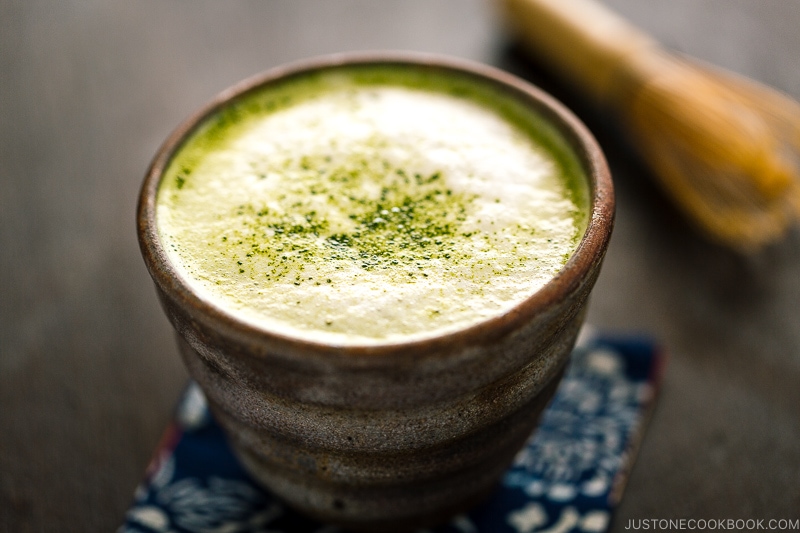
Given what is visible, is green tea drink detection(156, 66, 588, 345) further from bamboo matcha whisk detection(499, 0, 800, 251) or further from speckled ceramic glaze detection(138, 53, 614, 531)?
bamboo matcha whisk detection(499, 0, 800, 251)

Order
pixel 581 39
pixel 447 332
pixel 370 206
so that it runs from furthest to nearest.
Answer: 1. pixel 581 39
2. pixel 370 206
3. pixel 447 332

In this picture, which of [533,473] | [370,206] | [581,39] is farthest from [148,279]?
[581,39]

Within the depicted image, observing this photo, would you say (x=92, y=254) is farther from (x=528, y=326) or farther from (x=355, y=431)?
(x=528, y=326)

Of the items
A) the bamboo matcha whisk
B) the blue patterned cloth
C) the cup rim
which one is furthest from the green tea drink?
the bamboo matcha whisk

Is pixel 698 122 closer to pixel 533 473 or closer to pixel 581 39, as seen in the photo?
pixel 581 39

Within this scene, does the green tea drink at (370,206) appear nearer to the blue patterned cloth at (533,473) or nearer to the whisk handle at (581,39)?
the blue patterned cloth at (533,473)

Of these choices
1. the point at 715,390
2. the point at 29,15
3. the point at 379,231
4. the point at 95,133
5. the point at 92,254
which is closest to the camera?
the point at 379,231

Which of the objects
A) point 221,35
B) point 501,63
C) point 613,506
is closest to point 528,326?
point 613,506
